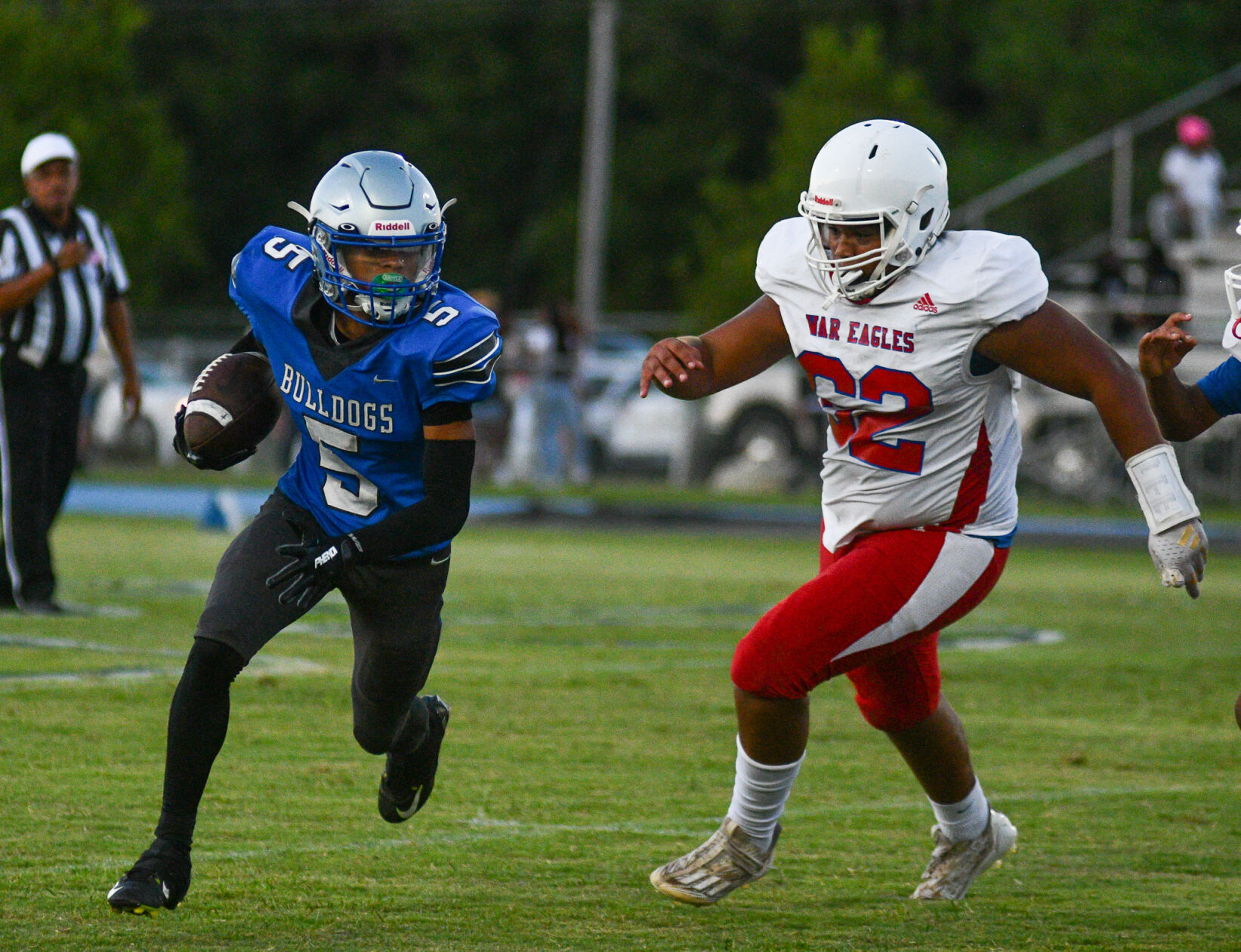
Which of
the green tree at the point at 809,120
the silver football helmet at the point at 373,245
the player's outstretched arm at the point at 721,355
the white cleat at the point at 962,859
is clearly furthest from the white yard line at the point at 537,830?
the green tree at the point at 809,120

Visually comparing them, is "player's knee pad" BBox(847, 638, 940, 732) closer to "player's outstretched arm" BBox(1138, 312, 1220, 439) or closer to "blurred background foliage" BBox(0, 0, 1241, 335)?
"player's outstretched arm" BBox(1138, 312, 1220, 439)

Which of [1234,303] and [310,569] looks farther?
[1234,303]

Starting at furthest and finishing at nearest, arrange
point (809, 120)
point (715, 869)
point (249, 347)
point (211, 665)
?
point (809, 120) < point (249, 347) < point (715, 869) < point (211, 665)

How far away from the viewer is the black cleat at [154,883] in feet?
12.1

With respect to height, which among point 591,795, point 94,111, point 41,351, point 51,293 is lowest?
point 94,111

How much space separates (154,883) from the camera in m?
3.71

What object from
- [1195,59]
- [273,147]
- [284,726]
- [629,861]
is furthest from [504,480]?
[273,147]

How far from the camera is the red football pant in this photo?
398 centimetres

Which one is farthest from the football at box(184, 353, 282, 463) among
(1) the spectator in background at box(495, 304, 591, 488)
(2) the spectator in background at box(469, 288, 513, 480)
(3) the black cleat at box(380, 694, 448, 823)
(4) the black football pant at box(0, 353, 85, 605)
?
(2) the spectator in background at box(469, 288, 513, 480)

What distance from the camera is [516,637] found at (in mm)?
8031

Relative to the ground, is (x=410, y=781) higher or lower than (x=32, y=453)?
higher

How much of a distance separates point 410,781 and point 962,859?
4.22 ft

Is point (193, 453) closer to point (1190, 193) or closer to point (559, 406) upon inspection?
point (559, 406)

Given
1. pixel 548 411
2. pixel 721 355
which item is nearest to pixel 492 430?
pixel 548 411
